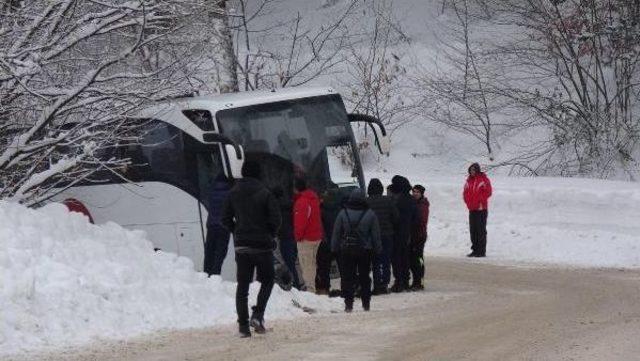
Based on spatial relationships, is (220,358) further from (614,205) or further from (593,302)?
(614,205)

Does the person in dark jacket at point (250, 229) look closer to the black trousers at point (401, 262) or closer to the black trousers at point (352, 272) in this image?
the black trousers at point (352, 272)

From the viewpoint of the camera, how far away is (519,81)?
37.8 m

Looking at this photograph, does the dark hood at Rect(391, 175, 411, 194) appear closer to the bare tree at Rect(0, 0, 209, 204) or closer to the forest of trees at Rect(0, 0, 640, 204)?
the forest of trees at Rect(0, 0, 640, 204)

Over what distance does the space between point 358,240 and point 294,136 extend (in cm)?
425

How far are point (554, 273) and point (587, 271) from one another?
26.9 inches

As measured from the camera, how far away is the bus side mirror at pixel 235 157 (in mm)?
17703

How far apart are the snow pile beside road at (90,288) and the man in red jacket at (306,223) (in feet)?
5.15

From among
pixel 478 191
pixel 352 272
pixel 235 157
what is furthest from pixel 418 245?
pixel 478 191

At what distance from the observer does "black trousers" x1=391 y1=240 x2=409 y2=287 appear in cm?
1900

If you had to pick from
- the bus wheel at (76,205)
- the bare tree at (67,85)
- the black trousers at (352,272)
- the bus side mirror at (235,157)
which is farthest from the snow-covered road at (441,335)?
the bus wheel at (76,205)

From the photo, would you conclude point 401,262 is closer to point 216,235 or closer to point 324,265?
point 324,265

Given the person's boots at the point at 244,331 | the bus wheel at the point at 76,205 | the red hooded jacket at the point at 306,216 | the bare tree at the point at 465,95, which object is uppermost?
the bare tree at the point at 465,95

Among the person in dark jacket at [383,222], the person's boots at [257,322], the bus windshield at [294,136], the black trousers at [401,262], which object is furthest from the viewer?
the bus windshield at [294,136]

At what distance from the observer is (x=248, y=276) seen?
12.8 m
